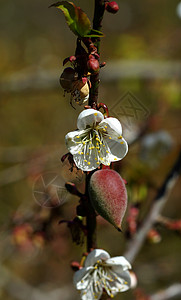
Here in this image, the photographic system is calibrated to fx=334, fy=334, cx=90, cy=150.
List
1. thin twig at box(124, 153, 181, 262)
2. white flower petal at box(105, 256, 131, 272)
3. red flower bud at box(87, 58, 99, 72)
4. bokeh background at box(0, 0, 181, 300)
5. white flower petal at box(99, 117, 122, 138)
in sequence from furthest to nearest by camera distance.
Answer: bokeh background at box(0, 0, 181, 300) < thin twig at box(124, 153, 181, 262) < white flower petal at box(105, 256, 131, 272) < white flower petal at box(99, 117, 122, 138) < red flower bud at box(87, 58, 99, 72)

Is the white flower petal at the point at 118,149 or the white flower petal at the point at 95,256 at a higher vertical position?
the white flower petal at the point at 118,149

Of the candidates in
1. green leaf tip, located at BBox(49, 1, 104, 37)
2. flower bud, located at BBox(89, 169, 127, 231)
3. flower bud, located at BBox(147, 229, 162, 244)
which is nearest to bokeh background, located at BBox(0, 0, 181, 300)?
flower bud, located at BBox(147, 229, 162, 244)

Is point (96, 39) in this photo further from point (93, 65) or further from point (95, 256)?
point (95, 256)

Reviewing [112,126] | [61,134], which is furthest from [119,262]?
[61,134]

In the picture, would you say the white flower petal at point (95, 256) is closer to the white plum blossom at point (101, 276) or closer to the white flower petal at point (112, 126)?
the white plum blossom at point (101, 276)

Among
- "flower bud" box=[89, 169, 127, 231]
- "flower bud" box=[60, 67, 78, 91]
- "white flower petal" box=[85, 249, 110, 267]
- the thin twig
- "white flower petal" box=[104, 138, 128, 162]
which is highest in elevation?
"flower bud" box=[60, 67, 78, 91]

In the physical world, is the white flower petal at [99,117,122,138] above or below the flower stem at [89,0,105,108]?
below

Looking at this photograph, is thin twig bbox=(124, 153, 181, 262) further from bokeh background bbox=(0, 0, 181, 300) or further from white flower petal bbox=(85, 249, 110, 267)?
white flower petal bbox=(85, 249, 110, 267)

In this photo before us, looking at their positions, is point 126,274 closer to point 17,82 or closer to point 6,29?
point 17,82

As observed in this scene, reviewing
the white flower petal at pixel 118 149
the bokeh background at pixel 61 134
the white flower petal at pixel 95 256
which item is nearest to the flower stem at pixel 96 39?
the white flower petal at pixel 118 149
